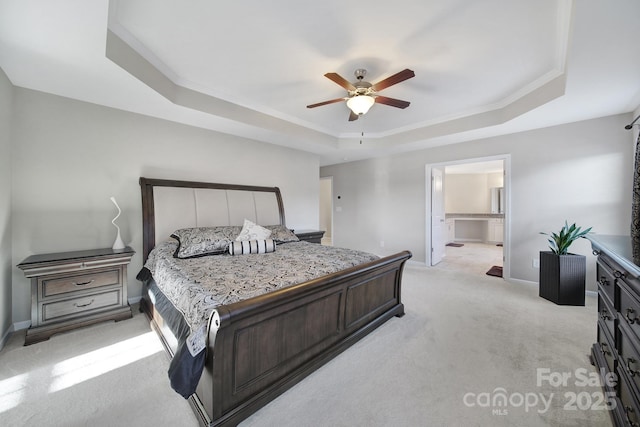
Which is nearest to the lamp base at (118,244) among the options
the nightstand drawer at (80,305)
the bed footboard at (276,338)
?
the nightstand drawer at (80,305)

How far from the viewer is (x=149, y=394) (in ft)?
5.28

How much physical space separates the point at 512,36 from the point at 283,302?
2824mm

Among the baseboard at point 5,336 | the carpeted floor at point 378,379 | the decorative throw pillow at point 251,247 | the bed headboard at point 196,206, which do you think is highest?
the bed headboard at point 196,206

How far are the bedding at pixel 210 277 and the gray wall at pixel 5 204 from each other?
101 cm

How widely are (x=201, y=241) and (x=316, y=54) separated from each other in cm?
231

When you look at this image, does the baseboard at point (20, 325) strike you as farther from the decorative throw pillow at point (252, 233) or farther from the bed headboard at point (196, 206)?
the decorative throw pillow at point (252, 233)

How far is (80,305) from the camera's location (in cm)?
239

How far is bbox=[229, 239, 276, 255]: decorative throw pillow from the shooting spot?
2838mm

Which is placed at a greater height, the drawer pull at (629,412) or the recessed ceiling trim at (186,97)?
the recessed ceiling trim at (186,97)

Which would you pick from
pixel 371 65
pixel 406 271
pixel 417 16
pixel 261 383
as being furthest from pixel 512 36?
pixel 406 271

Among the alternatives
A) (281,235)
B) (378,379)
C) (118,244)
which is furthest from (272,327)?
(118,244)

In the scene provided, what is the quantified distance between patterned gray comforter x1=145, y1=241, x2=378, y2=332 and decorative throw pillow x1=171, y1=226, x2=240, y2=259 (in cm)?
11

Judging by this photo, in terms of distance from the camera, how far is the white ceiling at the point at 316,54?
174cm

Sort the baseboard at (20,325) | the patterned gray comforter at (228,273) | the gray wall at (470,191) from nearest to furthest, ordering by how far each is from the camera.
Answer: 1. the patterned gray comforter at (228,273)
2. the baseboard at (20,325)
3. the gray wall at (470,191)
